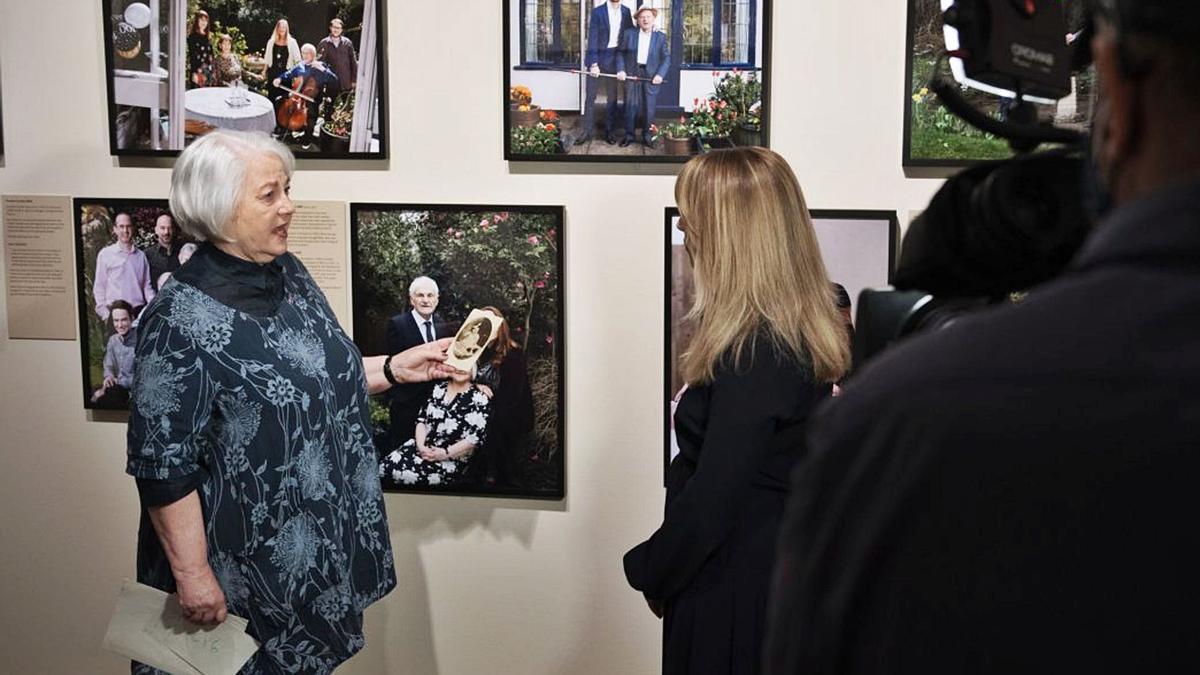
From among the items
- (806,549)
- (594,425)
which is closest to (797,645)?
(806,549)

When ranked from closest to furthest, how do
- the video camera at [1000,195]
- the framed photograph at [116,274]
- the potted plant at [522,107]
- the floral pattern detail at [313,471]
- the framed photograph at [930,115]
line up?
the video camera at [1000,195] → the floral pattern detail at [313,471] → the framed photograph at [930,115] → the potted plant at [522,107] → the framed photograph at [116,274]

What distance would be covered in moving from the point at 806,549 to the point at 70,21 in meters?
2.90

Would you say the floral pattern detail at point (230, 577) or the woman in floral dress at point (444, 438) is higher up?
the woman in floral dress at point (444, 438)

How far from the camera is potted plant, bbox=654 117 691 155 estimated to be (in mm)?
2701

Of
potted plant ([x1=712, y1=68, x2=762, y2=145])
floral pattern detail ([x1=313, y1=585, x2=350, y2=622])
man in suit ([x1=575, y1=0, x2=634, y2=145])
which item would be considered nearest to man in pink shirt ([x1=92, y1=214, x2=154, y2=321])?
floral pattern detail ([x1=313, y1=585, x2=350, y2=622])

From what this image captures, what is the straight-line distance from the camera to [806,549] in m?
0.67

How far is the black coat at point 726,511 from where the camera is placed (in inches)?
75.5

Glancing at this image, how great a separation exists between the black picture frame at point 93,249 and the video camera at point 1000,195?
2454 mm

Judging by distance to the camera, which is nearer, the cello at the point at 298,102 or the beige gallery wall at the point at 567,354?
the beige gallery wall at the point at 567,354

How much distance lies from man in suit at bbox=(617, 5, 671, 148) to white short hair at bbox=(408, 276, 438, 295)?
0.62 meters

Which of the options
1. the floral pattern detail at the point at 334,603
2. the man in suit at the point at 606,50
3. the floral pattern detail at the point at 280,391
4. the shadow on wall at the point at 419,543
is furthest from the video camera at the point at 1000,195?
the shadow on wall at the point at 419,543

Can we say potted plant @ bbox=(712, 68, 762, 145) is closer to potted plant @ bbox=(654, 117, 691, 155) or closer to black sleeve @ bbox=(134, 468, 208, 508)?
A: potted plant @ bbox=(654, 117, 691, 155)

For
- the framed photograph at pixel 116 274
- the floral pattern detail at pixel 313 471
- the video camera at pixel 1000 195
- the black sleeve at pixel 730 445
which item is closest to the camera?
the video camera at pixel 1000 195

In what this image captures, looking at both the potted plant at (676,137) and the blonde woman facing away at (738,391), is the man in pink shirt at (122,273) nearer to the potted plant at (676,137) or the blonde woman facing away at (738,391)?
the potted plant at (676,137)
